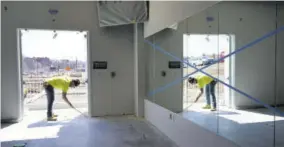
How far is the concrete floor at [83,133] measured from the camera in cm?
382

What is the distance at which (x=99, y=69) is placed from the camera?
224 inches

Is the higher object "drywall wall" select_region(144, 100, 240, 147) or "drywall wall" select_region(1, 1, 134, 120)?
"drywall wall" select_region(1, 1, 134, 120)

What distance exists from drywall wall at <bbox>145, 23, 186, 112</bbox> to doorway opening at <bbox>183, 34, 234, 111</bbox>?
173mm

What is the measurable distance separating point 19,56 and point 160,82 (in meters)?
3.15

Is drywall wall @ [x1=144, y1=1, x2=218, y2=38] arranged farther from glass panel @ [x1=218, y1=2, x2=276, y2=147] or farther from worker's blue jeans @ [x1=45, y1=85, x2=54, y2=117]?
worker's blue jeans @ [x1=45, y1=85, x2=54, y2=117]

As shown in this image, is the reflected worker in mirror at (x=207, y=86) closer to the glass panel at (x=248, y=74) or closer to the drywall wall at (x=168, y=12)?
the glass panel at (x=248, y=74)

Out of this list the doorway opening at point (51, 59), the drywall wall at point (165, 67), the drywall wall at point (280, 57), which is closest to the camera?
the drywall wall at point (280, 57)

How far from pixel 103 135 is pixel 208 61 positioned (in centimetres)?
217

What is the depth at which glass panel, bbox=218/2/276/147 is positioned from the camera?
2.85 metres

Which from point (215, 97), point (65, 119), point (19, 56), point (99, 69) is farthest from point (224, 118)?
point (19, 56)

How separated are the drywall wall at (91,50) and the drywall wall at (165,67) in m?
0.60

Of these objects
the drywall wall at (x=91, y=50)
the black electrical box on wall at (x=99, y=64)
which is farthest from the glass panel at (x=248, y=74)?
the black electrical box on wall at (x=99, y=64)

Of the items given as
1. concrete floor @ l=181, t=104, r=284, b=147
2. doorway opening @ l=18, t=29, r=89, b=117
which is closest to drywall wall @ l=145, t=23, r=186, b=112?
concrete floor @ l=181, t=104, r=284, b=147

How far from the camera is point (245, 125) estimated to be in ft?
11.0
